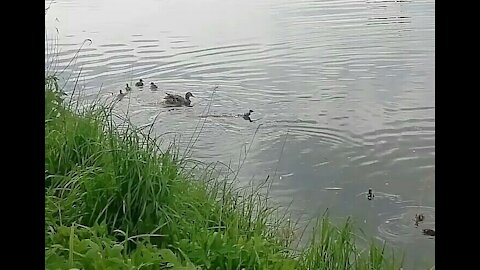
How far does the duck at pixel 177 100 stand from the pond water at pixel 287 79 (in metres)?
0.01

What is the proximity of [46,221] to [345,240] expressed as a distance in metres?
0.63

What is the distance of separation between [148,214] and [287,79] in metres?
0.43

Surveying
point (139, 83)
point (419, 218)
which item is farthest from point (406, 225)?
point (139, 83)

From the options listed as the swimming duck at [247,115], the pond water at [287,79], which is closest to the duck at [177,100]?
the pond water at [287,79]

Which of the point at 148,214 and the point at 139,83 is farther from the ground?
the point at 139,83

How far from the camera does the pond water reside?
1273 millimetres

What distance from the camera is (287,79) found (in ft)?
4.24

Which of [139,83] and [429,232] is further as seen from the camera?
[139,83]

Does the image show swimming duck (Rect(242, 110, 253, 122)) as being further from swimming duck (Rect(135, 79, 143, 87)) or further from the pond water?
swimming duck (Rect(135, 79, 143, 87))

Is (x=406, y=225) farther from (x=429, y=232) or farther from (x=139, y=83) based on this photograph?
(x=139, y=83)

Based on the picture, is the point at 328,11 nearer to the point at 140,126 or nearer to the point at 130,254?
the point at 140,126

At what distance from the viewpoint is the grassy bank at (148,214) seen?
48.3 inches

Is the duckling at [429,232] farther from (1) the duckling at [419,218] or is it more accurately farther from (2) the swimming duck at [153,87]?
(2) the swimming duck at [153,87]
